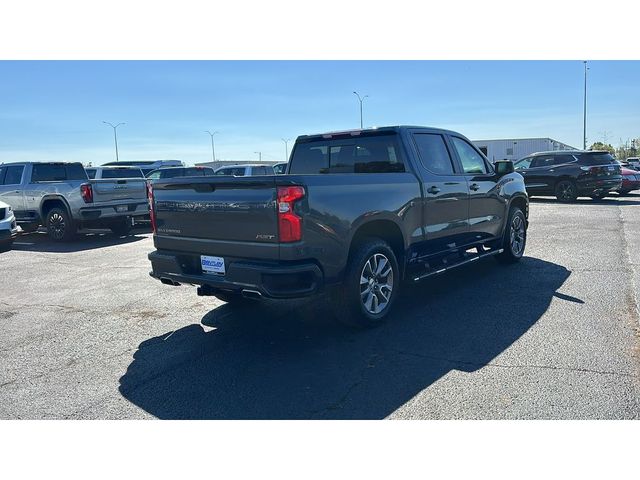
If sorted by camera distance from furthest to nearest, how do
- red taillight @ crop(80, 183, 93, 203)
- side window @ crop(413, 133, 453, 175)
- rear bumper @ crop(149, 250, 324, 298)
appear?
red taillight @ crop(80, 183, 93, 203)
side window @ crop(413, 133, 453, 175)
rear bumper @ crop(149, 250, 324, 298)

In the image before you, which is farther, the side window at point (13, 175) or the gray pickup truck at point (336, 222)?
the side window at point (13, 175)

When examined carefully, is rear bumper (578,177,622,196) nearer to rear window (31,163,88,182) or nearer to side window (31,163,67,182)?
rear window (31,163,88,182)

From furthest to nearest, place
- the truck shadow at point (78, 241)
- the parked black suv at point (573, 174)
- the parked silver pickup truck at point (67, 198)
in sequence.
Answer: the parked black suv at point (573, 174) → the parked silver pickup truck at point (67, 198) → the truck shadow at point (78, 241)

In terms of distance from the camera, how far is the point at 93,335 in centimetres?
520

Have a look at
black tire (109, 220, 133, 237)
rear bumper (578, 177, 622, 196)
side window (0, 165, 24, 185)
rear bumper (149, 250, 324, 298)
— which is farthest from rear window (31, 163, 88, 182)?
rear bumper (578, 177, 622, 196)

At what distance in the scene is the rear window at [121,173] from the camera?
16.4m

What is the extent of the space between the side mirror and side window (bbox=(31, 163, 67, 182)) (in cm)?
1060

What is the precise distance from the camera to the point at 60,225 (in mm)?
12398

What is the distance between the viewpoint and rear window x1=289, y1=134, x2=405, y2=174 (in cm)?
578

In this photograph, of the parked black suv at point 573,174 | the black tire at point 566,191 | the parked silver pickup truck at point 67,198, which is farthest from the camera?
the black tire at point 566,191

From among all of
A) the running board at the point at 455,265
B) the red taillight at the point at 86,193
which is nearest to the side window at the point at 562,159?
the running board at the point at 455,265

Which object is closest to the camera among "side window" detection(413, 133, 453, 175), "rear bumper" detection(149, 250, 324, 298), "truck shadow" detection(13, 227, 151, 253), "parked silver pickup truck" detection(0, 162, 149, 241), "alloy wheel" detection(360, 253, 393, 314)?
"rear bumper" detection(149, 250, 324, 298)

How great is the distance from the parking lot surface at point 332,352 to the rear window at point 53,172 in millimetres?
6258

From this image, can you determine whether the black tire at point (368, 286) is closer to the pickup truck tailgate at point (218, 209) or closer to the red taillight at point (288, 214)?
the red taillight at point (288, 214)
